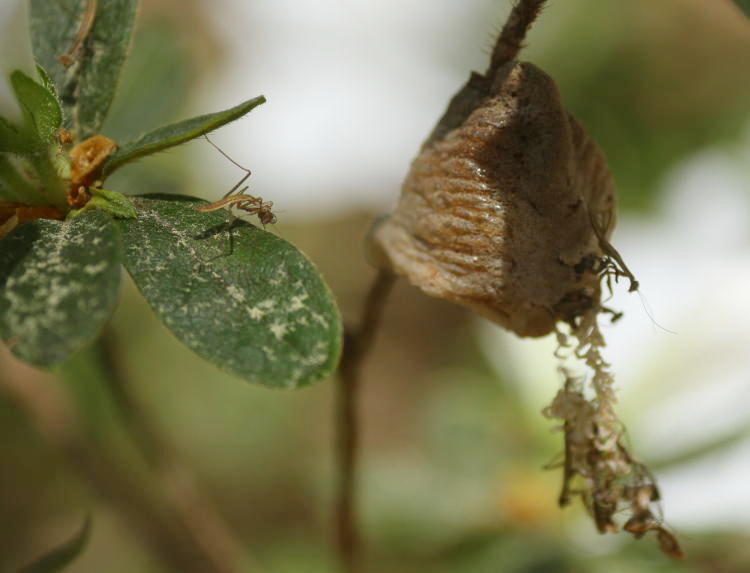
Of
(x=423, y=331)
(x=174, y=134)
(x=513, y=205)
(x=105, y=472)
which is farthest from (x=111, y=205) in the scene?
(x=423, y=331)

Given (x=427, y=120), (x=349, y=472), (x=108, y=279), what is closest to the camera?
(x=108, y=279)

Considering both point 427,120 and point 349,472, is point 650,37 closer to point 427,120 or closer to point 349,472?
point 427,120

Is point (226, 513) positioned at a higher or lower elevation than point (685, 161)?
lower

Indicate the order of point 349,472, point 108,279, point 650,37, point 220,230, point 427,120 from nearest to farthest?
point 108,279 < point 220,230 < point 349,472 < point 650,37 < point 427,120

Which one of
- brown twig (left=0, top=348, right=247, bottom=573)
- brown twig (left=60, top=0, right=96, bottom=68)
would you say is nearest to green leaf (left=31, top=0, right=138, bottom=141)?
brown twig (left=60, top=0, right=96, bottom=68)

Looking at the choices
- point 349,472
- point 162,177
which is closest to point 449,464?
point 349,472

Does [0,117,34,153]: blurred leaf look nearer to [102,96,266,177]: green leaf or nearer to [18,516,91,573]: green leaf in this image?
[102,96,266,177]: green leaf

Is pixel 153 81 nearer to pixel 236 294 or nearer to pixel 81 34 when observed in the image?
pixel 81 34
